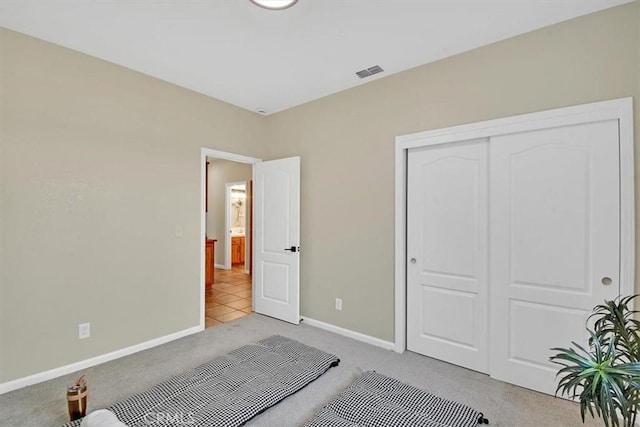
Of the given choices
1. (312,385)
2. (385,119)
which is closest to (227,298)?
(312,385)

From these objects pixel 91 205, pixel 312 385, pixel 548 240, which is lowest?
pixel 312 385

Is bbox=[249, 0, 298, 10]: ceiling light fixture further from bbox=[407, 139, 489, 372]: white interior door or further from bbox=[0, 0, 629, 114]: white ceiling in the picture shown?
bbox=[407, 139, 489, 372]: white interior door

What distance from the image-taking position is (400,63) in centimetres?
290

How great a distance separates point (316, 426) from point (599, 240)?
2.27 metres

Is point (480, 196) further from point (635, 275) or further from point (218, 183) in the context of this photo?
point (218, 183)

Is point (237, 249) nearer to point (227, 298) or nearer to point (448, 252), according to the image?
point (227, 298)

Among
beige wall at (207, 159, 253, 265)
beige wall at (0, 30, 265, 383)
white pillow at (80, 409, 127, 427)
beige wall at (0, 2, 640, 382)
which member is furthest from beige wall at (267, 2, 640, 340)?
beige wall at (207, 159, 253, 265)

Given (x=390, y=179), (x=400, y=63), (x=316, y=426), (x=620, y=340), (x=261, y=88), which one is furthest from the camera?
(x=261, y=88)

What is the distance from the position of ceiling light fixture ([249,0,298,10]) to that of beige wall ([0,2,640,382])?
1459mm

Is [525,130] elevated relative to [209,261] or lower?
elevated

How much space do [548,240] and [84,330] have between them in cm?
391

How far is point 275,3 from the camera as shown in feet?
6.44

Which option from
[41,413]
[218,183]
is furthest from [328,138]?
[218,183]

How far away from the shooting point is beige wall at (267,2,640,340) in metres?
2.17
